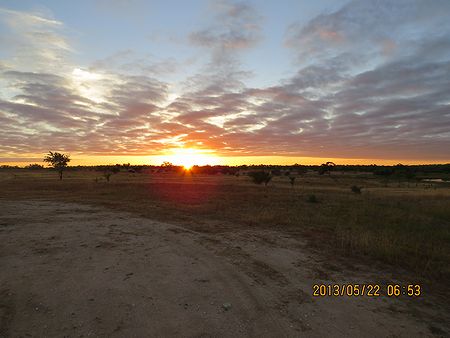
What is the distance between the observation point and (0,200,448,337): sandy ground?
5332 millimetres

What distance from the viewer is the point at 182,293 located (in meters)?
6.67

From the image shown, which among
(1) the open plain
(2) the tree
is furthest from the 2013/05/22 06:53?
(2) the tree

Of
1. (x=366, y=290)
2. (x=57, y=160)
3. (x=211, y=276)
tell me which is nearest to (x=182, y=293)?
(x=211, y=276)

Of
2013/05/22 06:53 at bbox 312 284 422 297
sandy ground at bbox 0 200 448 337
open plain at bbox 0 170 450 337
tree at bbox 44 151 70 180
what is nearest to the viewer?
sandy ground at bbox 0 200 448 337

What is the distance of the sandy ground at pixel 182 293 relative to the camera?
5.33 meters

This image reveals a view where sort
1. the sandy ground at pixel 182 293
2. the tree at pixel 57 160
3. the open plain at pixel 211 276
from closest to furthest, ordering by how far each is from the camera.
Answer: the sandy ground at pixel 182 293 → the open plain at pixel 211 276 → the tree at pixel 57 160

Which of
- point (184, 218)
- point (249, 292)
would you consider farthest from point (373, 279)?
point (184, 218)

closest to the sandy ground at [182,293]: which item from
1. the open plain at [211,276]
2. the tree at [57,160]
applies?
the open plain at [211,276]

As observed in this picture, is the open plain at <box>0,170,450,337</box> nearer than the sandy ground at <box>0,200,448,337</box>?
No

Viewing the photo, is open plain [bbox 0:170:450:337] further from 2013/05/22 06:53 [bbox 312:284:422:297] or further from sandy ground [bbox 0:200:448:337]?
2013/05/22 06:53 [bbox 312:284:422:297]

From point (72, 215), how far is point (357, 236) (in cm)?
1432

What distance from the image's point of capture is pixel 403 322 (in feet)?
18.6

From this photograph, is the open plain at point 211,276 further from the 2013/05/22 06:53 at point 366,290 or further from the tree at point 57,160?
the tree at point 57,160

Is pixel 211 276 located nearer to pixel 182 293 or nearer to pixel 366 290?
pixel 182 293
